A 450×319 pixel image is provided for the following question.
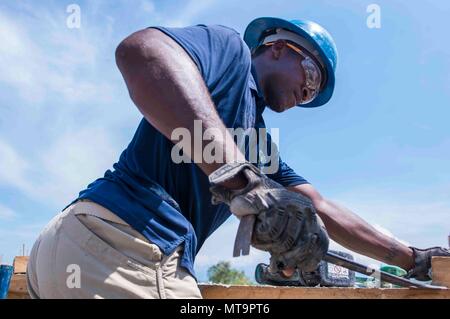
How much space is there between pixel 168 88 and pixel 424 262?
2.63 meters

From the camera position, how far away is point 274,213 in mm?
1657

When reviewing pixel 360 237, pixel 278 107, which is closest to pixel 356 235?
pixel 360 237

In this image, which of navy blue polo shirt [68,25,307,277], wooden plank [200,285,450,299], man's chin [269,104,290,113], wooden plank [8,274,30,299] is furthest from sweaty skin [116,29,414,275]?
wooden plank [8,274,30,299]

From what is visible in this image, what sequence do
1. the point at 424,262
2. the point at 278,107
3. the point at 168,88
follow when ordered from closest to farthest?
the point at 168,88 → the point at 278,107 → the point at 424,262

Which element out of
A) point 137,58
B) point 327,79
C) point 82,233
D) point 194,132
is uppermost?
point 327,79

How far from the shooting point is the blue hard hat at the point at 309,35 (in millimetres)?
3451

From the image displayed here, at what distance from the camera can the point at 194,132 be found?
Answer: 1771 millimetres

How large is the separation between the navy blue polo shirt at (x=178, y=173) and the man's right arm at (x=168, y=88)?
4.5 inches

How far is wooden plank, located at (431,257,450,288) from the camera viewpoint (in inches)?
121

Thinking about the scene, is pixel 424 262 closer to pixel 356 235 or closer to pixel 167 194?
pixel 356 235

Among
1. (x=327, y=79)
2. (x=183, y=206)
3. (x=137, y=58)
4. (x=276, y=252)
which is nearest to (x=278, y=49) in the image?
(x=327, y=79)

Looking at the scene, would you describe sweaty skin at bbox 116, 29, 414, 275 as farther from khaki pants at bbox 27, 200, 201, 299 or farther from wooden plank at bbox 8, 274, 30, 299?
wooden plank at bbox 8, 274, 30, 299

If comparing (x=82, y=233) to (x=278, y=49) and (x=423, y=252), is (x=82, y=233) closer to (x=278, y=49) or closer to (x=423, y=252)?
(x=278, y=49)
